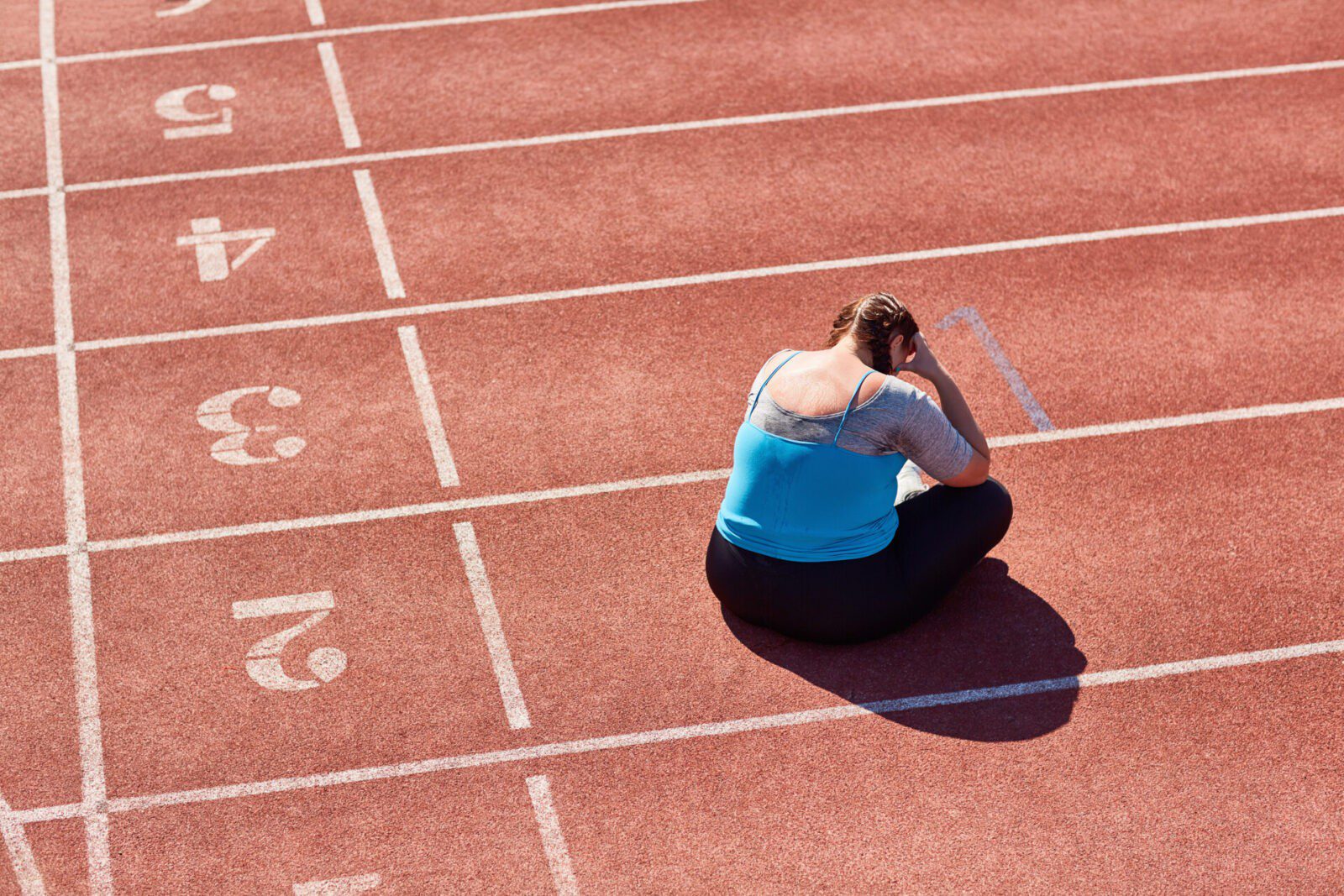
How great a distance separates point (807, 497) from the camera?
5637mm

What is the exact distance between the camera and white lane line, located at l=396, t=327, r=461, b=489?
22.9 feet

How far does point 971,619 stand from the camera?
6262 mm

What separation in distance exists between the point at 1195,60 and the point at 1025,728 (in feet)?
20.9

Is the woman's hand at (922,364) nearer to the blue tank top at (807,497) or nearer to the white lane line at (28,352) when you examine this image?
the blue tank top at (807,497)

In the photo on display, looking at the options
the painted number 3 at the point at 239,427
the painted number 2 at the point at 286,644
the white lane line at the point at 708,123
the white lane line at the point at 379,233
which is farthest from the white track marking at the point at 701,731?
the white lane line at the point at 708,123

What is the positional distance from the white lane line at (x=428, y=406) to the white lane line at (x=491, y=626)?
37cm

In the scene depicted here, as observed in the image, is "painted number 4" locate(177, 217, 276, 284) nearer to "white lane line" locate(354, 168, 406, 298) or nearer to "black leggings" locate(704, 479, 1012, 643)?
"white lane line" locate(354, 168, 406, 298)

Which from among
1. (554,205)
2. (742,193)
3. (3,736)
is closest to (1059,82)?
(742,193)

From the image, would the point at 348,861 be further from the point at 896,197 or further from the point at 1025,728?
the point at 896,197

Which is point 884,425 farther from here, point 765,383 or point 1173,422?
point 1173,422

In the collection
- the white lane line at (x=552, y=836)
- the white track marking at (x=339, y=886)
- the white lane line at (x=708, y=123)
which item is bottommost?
the white track marking at (x=339, y=886)

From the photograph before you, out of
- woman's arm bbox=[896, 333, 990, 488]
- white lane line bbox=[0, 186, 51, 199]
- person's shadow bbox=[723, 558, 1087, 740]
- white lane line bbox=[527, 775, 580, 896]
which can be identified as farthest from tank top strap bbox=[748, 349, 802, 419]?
white lane line bbox=[0, 186, 51, 199]

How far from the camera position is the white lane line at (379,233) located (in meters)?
8.19

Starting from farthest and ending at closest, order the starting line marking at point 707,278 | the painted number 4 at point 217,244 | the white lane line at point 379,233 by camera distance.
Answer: the painted number 4 at point 217,244, the white lane line at point 379,233, the starting line marking at point 707,278
